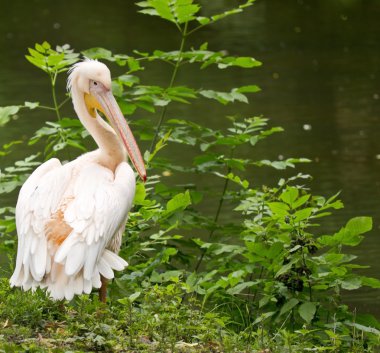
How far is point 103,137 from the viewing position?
572cm

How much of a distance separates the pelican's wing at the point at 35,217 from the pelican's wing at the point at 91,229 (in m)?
0.08

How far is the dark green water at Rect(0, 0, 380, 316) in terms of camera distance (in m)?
9.67

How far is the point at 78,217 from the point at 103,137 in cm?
89

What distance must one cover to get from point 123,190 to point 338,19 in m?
13.8

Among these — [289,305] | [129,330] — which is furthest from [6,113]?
[129,330]

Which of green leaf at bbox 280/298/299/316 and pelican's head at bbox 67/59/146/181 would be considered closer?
green leaf at bbox 280/298/299/316

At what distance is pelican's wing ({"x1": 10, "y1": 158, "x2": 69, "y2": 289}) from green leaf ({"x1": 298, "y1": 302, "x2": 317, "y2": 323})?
3.97ft

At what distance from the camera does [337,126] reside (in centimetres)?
1138

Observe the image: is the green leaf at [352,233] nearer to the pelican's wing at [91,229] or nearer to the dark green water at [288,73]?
the pelican's wing at [91,229]

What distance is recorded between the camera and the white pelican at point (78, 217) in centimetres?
475

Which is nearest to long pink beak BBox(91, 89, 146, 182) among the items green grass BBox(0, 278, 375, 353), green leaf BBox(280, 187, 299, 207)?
green leaf BBox(280, 187, 299, 207)

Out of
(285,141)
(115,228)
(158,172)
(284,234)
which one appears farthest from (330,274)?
(285,141)

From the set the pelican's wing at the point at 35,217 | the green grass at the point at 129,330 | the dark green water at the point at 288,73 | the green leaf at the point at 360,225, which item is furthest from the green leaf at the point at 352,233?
the dark green water at the point at 288,73

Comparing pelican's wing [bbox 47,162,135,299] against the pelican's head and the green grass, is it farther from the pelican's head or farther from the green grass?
the pelican's head
